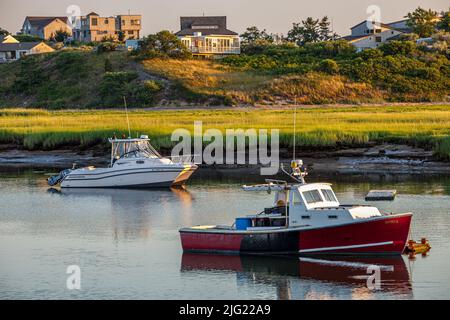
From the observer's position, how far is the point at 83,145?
69062 mm

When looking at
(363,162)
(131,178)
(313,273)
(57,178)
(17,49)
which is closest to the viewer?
(313,273)

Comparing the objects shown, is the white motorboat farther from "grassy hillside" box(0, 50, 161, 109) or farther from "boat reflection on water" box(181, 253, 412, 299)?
"grassy hillside" box(0, 50, 161, 109)

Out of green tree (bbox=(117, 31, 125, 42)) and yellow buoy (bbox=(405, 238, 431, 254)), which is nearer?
yellow buoy (bbox=(405, 238, 431, 254))

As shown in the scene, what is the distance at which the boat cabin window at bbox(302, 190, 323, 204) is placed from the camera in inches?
1341

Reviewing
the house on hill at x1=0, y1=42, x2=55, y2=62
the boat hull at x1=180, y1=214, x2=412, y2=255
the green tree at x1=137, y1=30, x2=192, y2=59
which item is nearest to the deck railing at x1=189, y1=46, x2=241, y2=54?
the green tree at x1=137, y1=30, x2=192, y2=59

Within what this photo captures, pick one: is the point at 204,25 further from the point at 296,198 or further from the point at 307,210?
the point at 307,210

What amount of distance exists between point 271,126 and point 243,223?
3662cm

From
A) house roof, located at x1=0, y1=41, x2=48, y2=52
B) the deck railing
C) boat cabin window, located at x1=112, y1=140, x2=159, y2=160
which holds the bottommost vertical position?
boat cabin window, located at x1=112, y1=140, x2=159, y2=160

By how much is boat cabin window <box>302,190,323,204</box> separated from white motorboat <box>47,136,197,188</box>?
67.8 feet

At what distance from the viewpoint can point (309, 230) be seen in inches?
1319

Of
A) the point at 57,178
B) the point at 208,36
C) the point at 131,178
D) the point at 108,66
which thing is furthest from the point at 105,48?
the point at 131,178

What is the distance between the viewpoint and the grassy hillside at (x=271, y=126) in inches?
2464
